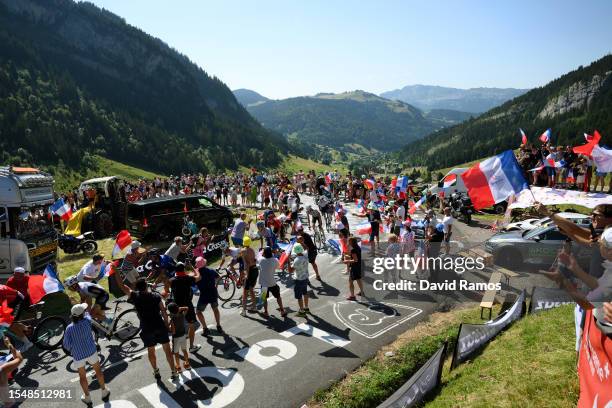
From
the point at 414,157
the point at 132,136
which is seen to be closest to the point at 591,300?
the point at 132,136

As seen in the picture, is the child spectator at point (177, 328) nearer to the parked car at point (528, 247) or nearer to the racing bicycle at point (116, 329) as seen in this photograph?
the racing bicycle at point (116, 329)

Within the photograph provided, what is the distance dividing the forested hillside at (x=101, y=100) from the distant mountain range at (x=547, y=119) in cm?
6727

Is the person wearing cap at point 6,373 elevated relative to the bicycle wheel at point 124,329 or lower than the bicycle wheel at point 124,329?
elevated

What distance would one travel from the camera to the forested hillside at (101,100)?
3091 inches

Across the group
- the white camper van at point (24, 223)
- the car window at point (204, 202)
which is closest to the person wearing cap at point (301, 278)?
the white camper van at point (24, 223)

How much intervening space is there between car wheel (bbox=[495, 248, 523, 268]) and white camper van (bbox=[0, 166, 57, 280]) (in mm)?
15979

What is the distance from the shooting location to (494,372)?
23.7ft

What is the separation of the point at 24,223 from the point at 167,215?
6563 millimetres

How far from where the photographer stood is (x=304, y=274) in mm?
10633

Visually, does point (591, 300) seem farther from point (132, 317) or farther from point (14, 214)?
point (14, 214)

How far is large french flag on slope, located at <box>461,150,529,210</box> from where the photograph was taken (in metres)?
8.45

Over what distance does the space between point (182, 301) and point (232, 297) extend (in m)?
3.85

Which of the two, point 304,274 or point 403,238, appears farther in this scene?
point 403,238

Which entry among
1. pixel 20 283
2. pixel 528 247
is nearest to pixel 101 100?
pixel 20 283
